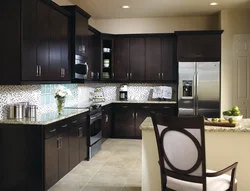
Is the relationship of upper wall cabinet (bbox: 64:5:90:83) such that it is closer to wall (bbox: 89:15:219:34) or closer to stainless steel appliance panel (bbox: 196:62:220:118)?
wall (bbox: 89:15:219:34)

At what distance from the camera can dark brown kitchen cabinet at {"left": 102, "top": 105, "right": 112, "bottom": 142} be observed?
6.71 m

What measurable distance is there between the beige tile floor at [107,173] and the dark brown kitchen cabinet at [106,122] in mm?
690

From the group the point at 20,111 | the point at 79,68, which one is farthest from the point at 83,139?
the point at 20,111

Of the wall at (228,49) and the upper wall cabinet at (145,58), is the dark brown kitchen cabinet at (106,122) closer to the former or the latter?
the upper wall cabinet at (145,58)

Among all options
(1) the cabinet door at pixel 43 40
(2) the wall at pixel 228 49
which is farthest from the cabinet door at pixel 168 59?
(1) the cabinet door at pixel 43 40

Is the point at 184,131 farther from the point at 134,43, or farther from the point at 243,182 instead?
the point at 134,43

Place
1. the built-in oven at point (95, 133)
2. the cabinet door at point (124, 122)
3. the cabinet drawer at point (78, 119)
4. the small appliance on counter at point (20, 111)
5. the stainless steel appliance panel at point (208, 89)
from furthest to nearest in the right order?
the cabinet door at point (124, 122) < the stainless steel appliance panel at point (208, 89) < the built-in oven at point (95, 133) < the cabinet drawer at point (78, 119) < the small appliance on counter at point (20, 111)

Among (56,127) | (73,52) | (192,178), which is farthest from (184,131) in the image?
(73,52)

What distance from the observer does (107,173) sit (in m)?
4.60

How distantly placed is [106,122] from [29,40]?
3.54m

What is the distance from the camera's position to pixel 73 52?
204 inches

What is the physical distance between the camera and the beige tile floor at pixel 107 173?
13.1 ft

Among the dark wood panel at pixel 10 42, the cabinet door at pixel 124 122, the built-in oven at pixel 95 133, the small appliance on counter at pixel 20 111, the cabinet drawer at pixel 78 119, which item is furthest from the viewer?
the cabinet door at pixel 124 122

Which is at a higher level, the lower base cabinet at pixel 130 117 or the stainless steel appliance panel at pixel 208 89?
the stainless steel appliance panel at pixel 208 89
